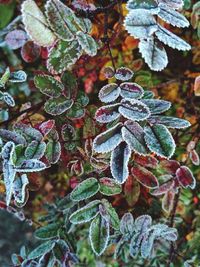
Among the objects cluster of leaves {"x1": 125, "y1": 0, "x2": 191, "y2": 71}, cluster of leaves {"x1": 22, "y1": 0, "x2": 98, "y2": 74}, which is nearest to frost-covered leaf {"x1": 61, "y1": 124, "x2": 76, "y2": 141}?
cluster of leaves {"x1": 22, "y1": 0, "x2": 98, "y2": 74}

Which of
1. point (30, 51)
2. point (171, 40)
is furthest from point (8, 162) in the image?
point (30, 51)

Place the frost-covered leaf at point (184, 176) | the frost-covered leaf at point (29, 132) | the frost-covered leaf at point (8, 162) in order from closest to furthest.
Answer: the frost-covered leaf at point (8, 162), the frost-covered leaf at point (29, 132), the frost-covered leaf at point (184, 176)

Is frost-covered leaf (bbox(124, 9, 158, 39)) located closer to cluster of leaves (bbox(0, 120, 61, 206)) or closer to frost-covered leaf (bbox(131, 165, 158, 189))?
cluster of leaves (bbox(0, 120, 61, 206))

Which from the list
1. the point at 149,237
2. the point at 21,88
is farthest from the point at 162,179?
the point at 21,88

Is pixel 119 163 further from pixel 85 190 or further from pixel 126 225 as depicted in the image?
pixel 126 225

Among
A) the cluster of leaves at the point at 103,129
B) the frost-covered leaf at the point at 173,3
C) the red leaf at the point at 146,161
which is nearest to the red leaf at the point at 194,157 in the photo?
the cluster of leaves at the point at 103,129

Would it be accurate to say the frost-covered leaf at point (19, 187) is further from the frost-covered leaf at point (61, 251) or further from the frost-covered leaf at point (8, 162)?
the frost-covered leaf at point (61, 251)

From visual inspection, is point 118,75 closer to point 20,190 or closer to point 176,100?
point 20,190
